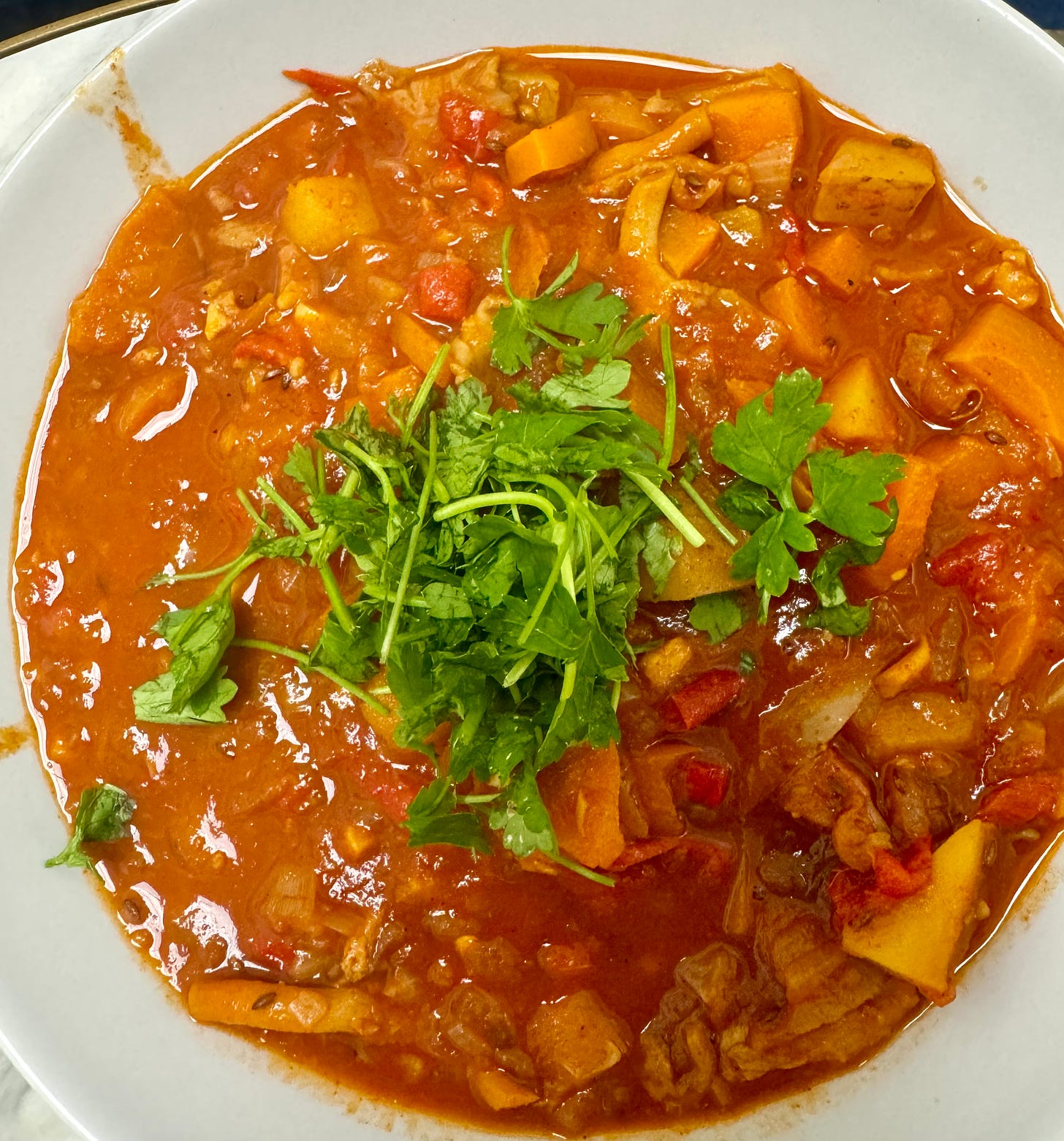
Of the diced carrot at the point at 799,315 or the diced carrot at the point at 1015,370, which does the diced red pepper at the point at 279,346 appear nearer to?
the diced carrot at the point at 799,315

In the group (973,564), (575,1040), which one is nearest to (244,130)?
(973,564)

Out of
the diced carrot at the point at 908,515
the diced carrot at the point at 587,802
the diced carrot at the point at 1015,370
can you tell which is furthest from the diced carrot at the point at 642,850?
the diced carrot at the point at 1015,370

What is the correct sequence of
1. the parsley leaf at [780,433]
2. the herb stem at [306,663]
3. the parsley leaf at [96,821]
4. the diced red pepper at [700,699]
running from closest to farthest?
the parsley leaf at [780,433], the herb stem at [306,663], the diced red pepper at [700,699], the parsley leaf at [96,821]

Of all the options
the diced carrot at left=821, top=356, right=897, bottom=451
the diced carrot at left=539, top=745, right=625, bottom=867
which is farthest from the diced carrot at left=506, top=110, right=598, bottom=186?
the diced carrot at left=539, top=745, right=625, bottom=867

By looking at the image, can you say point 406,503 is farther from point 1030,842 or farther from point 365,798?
point 1030,842

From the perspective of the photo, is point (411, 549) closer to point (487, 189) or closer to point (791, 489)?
point (791, 489)

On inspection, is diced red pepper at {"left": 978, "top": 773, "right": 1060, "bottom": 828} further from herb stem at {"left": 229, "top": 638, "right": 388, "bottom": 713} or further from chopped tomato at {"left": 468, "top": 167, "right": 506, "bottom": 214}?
chopped tomato at {"left": 468, "top": 167, "right": 506, "bottom": 214}

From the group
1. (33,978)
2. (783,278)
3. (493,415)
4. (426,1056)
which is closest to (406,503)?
(493,415)
